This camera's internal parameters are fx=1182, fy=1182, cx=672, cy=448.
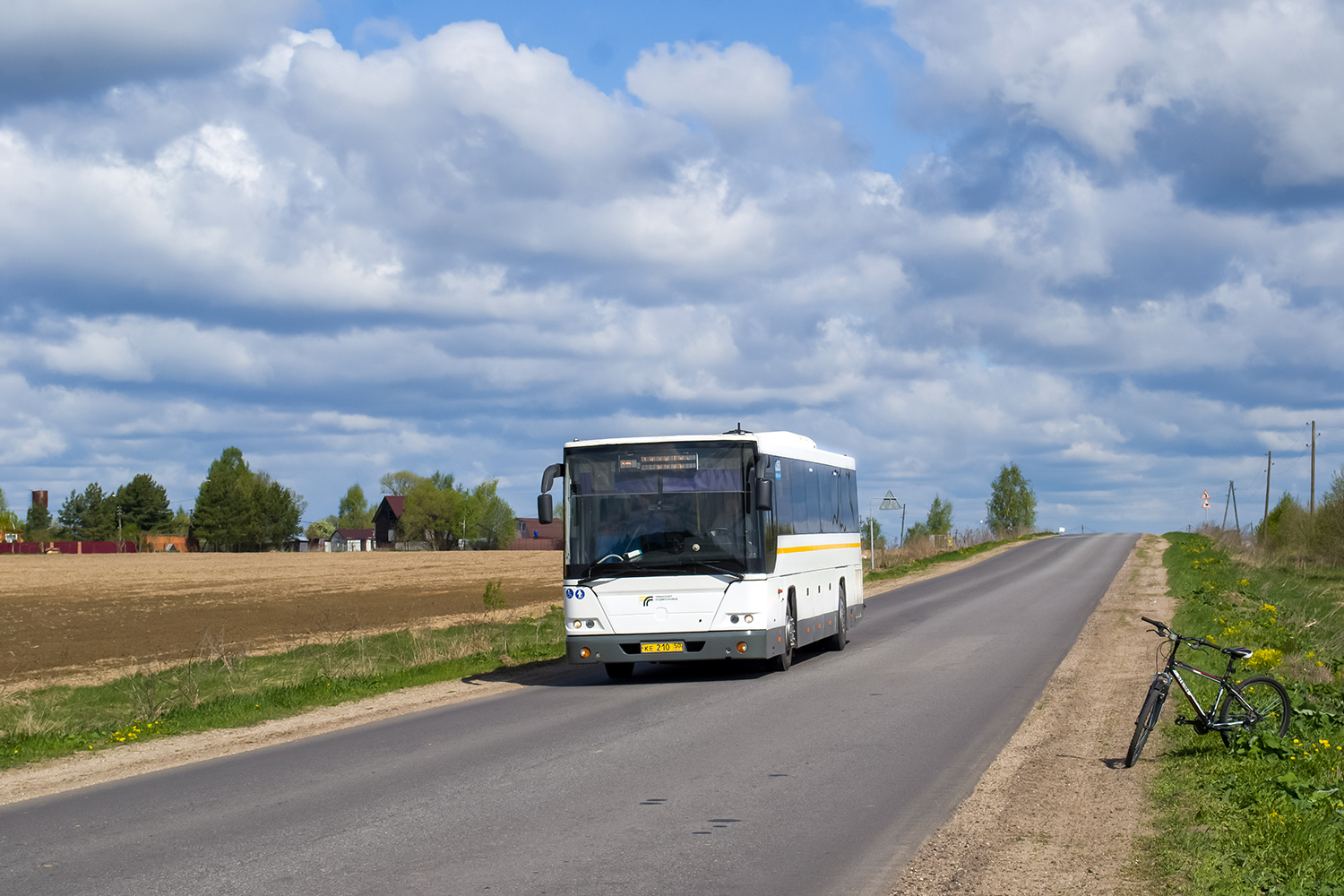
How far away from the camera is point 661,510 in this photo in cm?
A: 1605

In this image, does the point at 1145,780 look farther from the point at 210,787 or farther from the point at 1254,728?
the point at 210,787

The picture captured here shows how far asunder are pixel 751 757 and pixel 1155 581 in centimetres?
2968

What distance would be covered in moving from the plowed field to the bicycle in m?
14.2

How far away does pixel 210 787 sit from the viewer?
30.9 feet

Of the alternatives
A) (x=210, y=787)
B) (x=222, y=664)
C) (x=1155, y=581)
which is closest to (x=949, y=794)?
(x=210, y=787)

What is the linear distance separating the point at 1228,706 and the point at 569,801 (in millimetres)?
5264

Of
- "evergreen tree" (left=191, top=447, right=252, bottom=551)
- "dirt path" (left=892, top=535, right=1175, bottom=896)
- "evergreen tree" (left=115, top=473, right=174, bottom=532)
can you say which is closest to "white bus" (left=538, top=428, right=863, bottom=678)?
"dirt path" (left=892, top=535, right=1175, bottom=896)

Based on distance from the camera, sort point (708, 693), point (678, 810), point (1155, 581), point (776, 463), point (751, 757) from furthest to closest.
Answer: point (1155, 581), point (776, 463), point (708, 693), point (751, 757), point (678, 810)

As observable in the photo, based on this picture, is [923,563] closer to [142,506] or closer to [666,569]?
[666,569]

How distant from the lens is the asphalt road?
6.41 m

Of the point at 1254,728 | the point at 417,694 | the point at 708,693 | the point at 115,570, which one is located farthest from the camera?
the point at 115,570

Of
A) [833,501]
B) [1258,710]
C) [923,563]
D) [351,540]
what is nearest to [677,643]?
[833,501]

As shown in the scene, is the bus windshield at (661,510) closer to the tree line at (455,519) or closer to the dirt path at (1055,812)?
the dirt path at (1055,812)

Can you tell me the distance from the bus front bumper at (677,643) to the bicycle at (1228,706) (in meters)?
6.71
